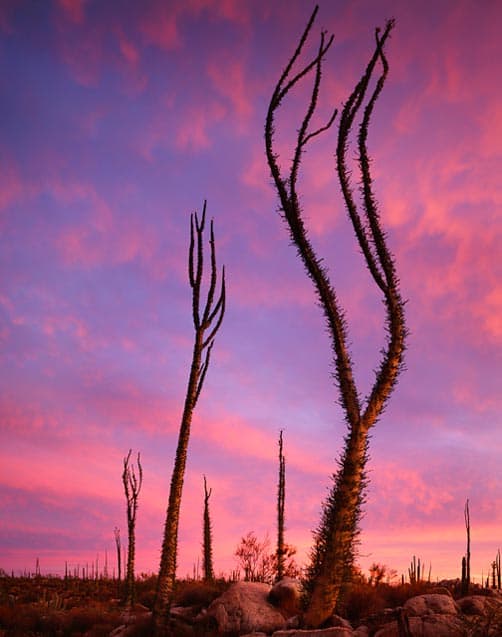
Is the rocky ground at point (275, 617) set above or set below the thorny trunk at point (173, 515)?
below

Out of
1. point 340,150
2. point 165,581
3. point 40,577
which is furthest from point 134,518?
point 340,150

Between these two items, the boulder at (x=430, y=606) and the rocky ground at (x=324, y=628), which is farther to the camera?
the boulder at (x=430, y=606)

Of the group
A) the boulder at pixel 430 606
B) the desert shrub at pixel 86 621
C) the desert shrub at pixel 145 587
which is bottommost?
the desert shrub at pixel 145 587

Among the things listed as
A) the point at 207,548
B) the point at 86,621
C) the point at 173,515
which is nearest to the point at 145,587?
→ the point at 207,548

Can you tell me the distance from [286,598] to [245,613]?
1337 millimetres

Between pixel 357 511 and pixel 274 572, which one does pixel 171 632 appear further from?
pixel 274 572

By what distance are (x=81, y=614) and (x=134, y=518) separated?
10.3m

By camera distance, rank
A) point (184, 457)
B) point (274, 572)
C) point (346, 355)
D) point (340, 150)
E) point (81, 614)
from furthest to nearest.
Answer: point (274, 572) → point (81, 614) → point (184, 457) → point (340, 150) → point (346, 355)

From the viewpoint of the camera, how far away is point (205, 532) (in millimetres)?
35094

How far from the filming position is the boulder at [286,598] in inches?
616

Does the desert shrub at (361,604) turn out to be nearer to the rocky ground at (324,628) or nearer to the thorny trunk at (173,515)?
the rocky ground at (324,628)

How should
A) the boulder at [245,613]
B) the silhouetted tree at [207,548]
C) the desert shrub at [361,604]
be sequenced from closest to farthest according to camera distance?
the boulder at [245,613] < the desert shrub at [361,604] < the silhouetted tree at [207,548]

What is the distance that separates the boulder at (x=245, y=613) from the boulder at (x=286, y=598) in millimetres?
202

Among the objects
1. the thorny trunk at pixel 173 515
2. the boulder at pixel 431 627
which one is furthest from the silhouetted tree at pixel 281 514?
the boulder at pixel 431 627
